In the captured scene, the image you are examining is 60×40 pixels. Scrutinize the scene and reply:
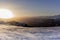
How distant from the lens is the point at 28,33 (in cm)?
143

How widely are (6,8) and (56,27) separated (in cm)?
68

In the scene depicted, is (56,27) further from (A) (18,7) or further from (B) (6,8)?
(B) (6,8)

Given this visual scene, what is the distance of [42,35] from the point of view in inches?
54.6

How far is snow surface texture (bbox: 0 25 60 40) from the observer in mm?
1342

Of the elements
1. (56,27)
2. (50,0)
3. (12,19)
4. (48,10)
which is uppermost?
(50,0)

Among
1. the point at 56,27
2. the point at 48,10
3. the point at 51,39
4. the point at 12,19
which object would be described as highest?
the point at 48,10

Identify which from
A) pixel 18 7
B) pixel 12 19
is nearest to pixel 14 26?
pixel 12 19

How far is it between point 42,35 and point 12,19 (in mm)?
438

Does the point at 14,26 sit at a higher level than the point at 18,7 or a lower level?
lower

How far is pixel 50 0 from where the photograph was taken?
1.50 m

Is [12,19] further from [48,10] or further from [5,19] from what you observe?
[48,10]

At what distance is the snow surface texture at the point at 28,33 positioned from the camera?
1.34 meters

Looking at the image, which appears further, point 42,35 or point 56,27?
point 56,27

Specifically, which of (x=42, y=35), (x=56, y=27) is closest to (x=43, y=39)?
(x=42, y=35)
